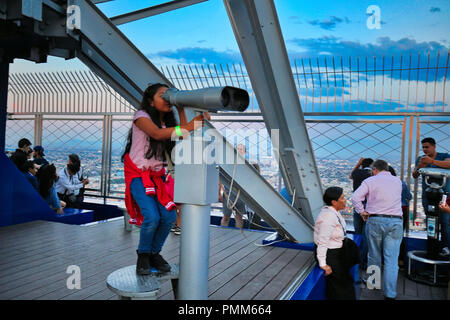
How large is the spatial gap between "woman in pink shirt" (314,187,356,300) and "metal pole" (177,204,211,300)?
7.78 ft

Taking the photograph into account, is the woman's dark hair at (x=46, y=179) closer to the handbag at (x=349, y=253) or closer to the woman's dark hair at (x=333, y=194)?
the woman's dark hair at (x=333, y=194)

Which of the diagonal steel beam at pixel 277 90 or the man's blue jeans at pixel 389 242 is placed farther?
the man's blue jeans at pixel 389 242

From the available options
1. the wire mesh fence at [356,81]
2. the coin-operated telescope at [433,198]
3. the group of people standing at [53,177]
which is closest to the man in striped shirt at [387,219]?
the coin-operated telescope at [433,198]

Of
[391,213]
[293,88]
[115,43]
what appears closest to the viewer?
[115,43]

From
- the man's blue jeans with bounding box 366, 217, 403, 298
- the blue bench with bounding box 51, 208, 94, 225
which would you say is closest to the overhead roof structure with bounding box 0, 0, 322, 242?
the man's blue jeans with bounding box 366, 217, 403, 298

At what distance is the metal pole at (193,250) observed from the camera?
7.38ft

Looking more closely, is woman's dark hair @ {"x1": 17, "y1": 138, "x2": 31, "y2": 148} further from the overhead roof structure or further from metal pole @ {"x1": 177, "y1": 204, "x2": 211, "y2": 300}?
metal pole @ {"x1": 177, "y1": 204, "x2": 211, "y2": 300}

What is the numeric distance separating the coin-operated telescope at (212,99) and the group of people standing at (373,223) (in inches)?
95.5

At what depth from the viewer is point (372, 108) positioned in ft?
21.8

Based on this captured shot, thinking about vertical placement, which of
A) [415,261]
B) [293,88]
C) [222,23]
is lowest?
[415,261]

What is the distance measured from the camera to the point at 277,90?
433 cm
